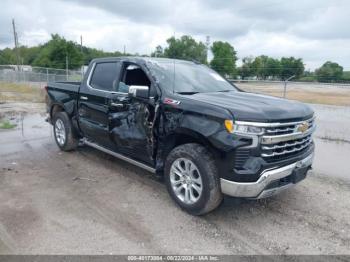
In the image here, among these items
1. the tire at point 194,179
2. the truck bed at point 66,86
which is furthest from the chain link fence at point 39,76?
the tire at point 194,179

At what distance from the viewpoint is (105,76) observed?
542 centimetres

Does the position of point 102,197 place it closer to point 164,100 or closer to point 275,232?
point 164,100

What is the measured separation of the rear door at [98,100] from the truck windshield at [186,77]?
82cm

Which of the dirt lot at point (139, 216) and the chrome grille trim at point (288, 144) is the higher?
the chrome grille trim at point (288, 144)

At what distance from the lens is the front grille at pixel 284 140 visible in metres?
3.48

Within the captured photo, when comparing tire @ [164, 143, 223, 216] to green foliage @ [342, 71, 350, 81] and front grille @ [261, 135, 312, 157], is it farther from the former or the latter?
green foliage @ [342, 71, 350, 81]

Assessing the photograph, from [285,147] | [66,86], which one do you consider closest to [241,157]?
[285,147]

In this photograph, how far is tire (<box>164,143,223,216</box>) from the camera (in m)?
3.63

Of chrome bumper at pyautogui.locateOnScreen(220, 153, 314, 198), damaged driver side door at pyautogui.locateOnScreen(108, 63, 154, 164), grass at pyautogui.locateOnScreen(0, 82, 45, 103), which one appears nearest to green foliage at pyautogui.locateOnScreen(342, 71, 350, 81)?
grass at pyautogui.locateOnScreen(0, 82, 45, 103)

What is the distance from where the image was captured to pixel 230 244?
340 cm

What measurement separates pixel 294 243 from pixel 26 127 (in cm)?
831

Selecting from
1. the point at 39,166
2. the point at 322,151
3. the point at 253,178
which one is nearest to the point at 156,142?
the point at 253,178

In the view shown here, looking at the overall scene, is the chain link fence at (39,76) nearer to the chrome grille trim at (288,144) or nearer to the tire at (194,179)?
the tire at (194,179)

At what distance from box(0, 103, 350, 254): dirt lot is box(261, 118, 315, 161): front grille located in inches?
27.0
